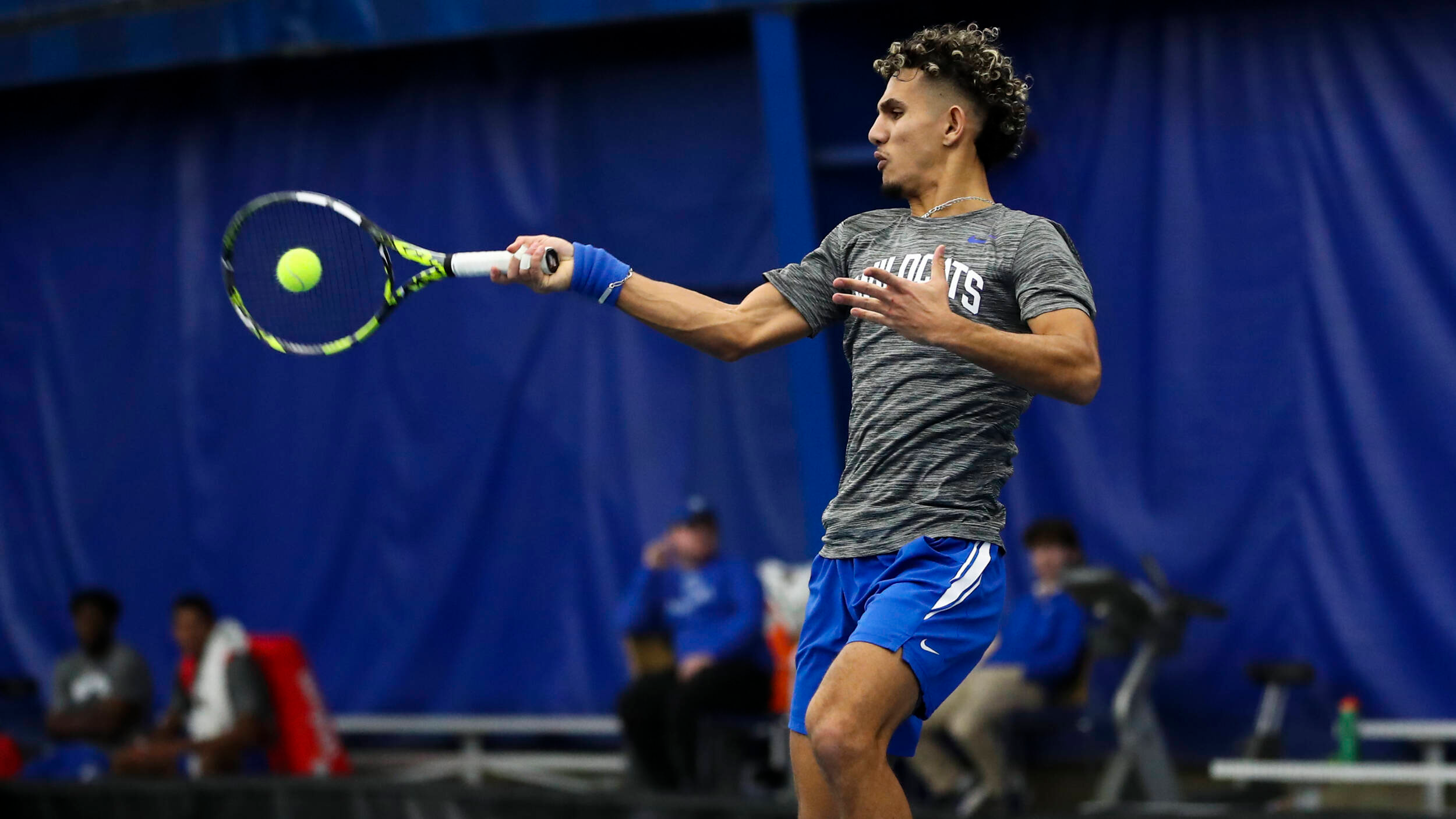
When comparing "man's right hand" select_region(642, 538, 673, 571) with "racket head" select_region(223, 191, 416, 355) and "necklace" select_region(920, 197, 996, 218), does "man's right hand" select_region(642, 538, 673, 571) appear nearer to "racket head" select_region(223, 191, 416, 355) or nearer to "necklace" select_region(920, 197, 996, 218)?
"racket head" select_region(223, 191, 416, 355)

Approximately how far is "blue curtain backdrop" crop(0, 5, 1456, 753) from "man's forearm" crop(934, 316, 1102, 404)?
397 cm

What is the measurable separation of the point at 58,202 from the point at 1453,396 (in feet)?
24.6

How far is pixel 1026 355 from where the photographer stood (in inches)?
119

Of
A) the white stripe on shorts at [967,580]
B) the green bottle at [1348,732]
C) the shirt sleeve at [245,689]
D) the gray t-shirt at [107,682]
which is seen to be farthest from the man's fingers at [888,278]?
the gray t-shirt at [107,682]

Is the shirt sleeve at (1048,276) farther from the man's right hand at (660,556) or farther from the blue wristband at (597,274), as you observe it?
the man's right hand at (660,556)

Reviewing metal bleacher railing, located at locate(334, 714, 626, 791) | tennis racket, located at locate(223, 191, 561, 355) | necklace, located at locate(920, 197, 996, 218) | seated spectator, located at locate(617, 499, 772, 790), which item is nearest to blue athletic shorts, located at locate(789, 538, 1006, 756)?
necklace, located at locate(920, 197, 996, 218)

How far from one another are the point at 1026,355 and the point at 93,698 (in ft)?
22.3

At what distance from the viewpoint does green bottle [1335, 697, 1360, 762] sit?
6637 millimetres

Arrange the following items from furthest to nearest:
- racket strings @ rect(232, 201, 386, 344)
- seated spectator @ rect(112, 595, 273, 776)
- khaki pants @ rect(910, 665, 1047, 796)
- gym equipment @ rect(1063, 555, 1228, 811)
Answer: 1. seated spectator @ rect(112, 595, 273, 776)
2. khaki pants @ rect(910, 665, 1047, 796)
3. gym equipment @ rect(1063, 555, 1228, 811)
4. racket strings @ rect(232, 201, 386, 344)

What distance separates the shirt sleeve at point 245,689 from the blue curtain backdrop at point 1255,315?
10.9ft

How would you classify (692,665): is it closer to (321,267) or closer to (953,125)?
(321,267)

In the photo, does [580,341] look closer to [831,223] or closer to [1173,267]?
[831,223]

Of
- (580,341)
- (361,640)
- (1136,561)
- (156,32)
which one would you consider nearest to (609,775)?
(361,640)

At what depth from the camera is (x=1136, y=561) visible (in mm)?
7316
